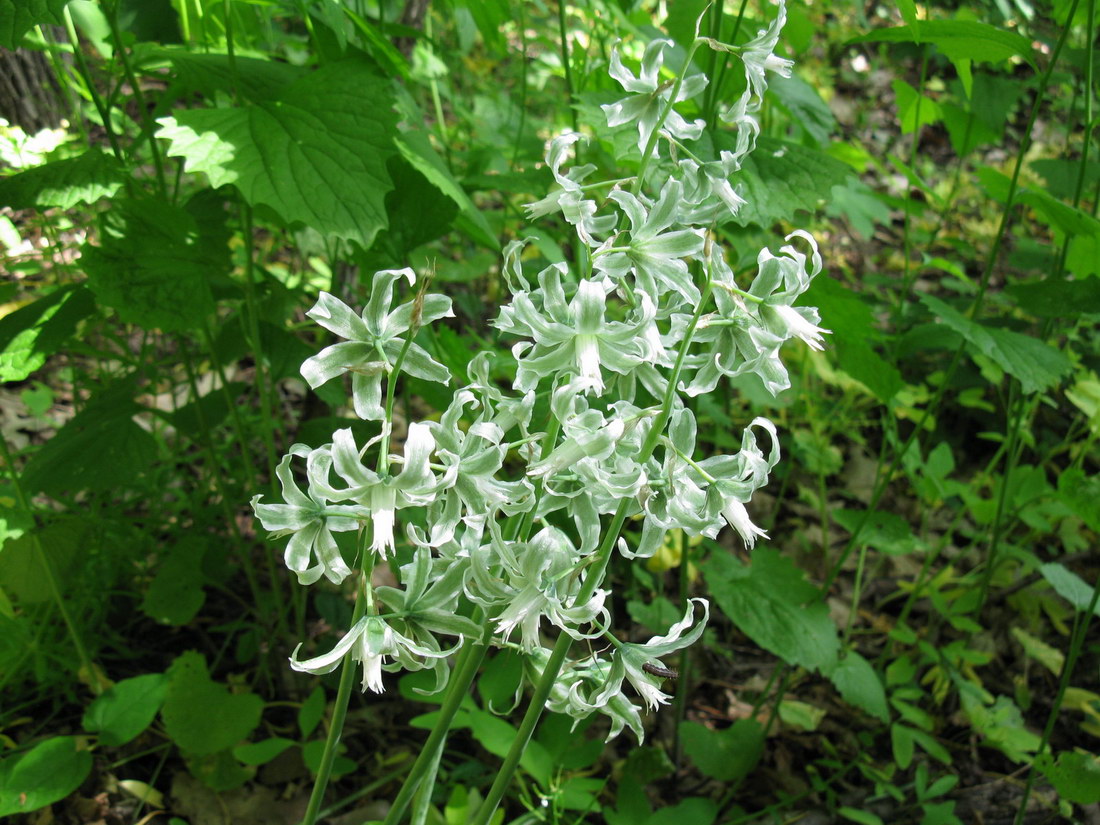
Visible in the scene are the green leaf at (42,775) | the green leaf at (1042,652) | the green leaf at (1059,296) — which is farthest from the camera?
the green leaf at (1042,652)

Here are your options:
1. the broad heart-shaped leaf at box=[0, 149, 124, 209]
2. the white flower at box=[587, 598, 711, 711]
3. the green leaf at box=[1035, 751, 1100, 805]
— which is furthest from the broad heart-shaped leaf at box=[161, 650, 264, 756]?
the green leaf at box=[1035, 751, 1100, 805]

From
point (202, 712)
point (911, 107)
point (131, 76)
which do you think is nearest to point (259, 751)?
point (202, 712)

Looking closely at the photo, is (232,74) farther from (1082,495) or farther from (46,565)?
(1082,495)

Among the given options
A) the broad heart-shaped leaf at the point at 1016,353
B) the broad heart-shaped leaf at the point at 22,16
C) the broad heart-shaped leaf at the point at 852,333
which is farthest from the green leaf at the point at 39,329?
the broad heart-shaped leaf at the point at 1016,353

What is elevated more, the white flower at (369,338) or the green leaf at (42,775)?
the white flower at (369,338)

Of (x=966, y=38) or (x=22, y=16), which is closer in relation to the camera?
(x=22, y=16)

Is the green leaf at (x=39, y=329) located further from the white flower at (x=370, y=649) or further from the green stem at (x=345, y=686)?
the white flower at (x=370, y=649)
